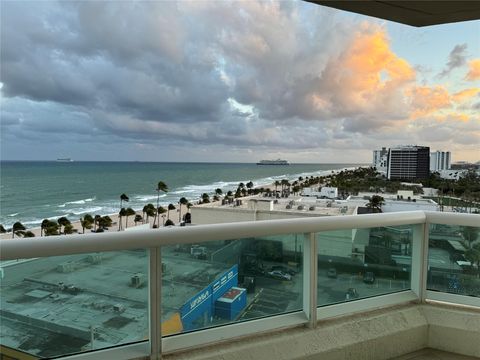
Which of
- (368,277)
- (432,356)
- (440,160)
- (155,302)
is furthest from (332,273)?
(440,160)

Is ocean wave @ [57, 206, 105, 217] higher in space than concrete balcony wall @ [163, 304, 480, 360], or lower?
lower

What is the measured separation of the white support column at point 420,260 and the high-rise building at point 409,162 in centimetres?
2062

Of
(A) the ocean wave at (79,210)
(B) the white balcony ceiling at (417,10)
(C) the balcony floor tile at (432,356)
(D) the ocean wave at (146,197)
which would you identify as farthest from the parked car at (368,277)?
(D) the ocean wave at (146,197)

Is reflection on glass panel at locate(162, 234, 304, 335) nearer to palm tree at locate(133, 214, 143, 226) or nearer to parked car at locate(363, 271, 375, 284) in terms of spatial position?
parked car at locate(363, 271, 375, 284)

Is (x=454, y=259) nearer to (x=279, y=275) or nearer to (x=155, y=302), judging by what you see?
(x=279, y=275)

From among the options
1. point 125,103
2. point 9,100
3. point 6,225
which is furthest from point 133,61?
point 6,225

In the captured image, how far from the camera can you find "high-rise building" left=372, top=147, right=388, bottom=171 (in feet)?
100

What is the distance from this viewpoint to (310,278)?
1785 millimetres

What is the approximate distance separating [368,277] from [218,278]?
94 centimetres

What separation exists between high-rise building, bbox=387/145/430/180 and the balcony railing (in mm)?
20671

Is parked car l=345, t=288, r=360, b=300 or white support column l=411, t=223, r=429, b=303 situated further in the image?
white support column l=411, t=223, r=429, b=303

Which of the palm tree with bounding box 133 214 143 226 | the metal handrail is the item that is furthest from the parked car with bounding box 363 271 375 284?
the palm tree with bounding box 133 214 143 226

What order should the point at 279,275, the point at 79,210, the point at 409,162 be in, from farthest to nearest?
the point at 79,210 < the point at 409,162 < the point at 279,275

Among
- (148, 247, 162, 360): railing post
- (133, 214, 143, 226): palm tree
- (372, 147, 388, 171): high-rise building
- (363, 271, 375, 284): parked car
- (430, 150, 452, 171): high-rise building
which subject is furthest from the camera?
(133, 214, 143, 226): palm tree
